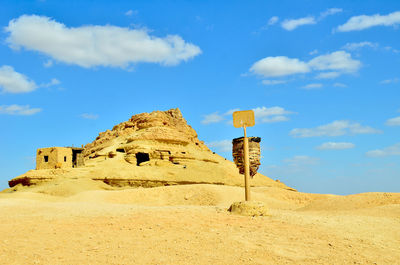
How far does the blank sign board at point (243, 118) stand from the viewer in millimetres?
10688

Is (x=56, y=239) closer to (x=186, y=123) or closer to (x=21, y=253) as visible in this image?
(x=21, y=253)

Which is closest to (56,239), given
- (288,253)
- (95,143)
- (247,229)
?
(247,229)

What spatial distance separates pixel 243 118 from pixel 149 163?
20.7 metres

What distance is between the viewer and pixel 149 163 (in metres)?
30.5

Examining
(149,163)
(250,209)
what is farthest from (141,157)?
(250,209)

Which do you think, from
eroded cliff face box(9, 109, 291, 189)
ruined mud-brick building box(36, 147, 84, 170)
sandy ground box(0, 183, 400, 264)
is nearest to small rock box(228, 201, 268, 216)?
sandy ground box(0, 183, 400, 264)

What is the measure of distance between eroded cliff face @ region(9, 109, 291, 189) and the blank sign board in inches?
692

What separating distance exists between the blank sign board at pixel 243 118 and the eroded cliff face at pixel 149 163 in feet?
57.7

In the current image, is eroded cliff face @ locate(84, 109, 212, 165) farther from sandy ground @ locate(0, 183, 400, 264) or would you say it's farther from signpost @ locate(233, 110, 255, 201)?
sandy ground @ locate(0, 183, 400, 264)

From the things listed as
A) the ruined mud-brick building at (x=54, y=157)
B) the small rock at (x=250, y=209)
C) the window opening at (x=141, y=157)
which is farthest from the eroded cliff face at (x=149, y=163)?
the small rock at (x=250, y=209)

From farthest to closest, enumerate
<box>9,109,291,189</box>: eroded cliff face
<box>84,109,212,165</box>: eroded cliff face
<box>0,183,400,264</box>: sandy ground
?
<box>84,109,212,165</box>: eroded cliff face < <box>9,109,291,189</box>: eroded cliff face < <box>0,183,400,264</box>: sandy ground

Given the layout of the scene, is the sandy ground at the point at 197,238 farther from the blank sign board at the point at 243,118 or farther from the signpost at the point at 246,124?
the blank sign board at the point at 243,118

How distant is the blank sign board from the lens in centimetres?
1069

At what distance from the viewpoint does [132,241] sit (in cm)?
685
